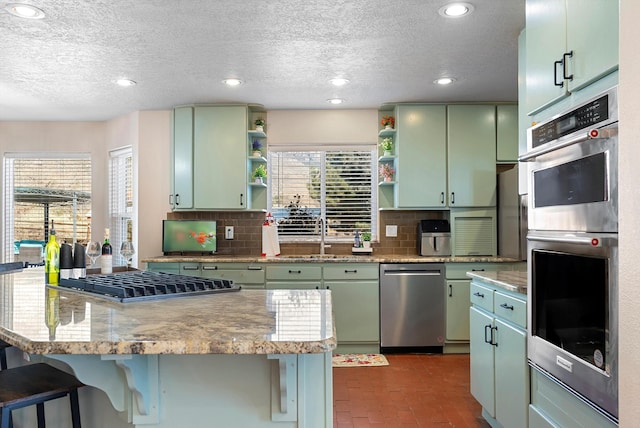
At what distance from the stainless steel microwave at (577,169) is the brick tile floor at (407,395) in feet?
5.15

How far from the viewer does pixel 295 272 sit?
14.8ft

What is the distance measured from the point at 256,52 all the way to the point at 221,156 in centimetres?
163

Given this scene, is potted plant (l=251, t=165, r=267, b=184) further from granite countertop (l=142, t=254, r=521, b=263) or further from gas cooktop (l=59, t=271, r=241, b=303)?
gas cooktop (l=59, t=271, r=241, b=303)

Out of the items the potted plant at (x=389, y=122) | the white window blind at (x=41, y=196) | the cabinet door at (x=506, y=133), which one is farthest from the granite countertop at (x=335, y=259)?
the white window blind at (x=41, y=196)

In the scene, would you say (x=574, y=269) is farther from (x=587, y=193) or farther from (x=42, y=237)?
(x=42, y=237)

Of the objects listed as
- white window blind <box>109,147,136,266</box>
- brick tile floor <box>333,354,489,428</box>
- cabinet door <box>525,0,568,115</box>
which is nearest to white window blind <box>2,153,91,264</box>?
white window blind <box>109,147,136,266</box>

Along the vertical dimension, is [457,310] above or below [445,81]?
below

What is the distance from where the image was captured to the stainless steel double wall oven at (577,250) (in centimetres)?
149

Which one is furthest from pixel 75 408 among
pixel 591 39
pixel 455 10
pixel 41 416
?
pixel 455 10

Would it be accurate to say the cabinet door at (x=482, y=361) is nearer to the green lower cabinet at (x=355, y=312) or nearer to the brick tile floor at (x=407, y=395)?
the brick tile floor at (x=407, y=395)

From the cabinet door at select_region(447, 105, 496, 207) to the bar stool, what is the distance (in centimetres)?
371

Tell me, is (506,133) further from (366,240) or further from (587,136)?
(587,136)

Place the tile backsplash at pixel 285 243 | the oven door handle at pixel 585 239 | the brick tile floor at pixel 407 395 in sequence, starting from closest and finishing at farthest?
1. the oven door handle at pixel 585 239
2. the brick tile floor at pixel 407 395
3. the tile backsplash at pixel 285 243

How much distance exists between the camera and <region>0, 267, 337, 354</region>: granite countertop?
1285 millimetres
